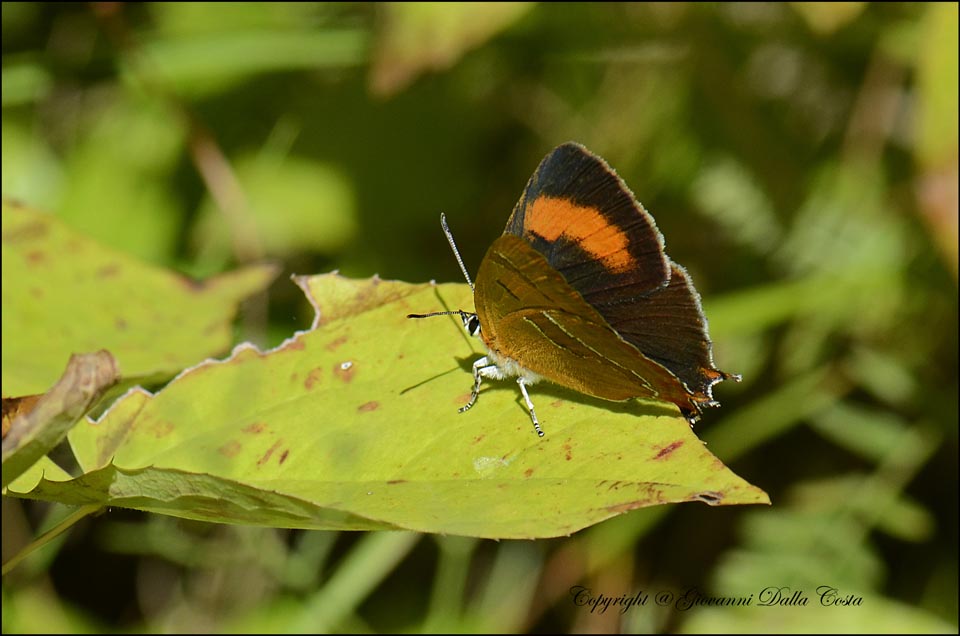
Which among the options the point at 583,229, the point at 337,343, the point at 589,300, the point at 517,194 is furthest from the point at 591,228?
the point at 517,194

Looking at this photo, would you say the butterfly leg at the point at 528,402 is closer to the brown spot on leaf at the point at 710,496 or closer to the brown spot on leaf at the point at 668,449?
the brown spot on leaf at the point at 668,449

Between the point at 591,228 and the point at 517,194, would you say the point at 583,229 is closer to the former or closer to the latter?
the point at 591,228

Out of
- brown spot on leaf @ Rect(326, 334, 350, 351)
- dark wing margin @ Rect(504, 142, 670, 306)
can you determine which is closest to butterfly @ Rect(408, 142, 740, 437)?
dark wing margin @ Rect(504, 142, 670, 306)

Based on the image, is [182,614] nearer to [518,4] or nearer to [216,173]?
[216,173]

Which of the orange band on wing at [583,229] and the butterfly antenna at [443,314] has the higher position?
the orange band on wing at [583,229]

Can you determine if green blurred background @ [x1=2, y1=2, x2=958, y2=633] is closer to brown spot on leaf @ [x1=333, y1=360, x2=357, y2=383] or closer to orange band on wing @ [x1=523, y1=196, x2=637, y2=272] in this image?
orange band on wing @ [x1=523, y1=196, x2=637, y2=272]

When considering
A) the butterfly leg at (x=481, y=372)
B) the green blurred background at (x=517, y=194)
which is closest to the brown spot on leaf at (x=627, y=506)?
the butterfly leg at (x=481, y=372)
